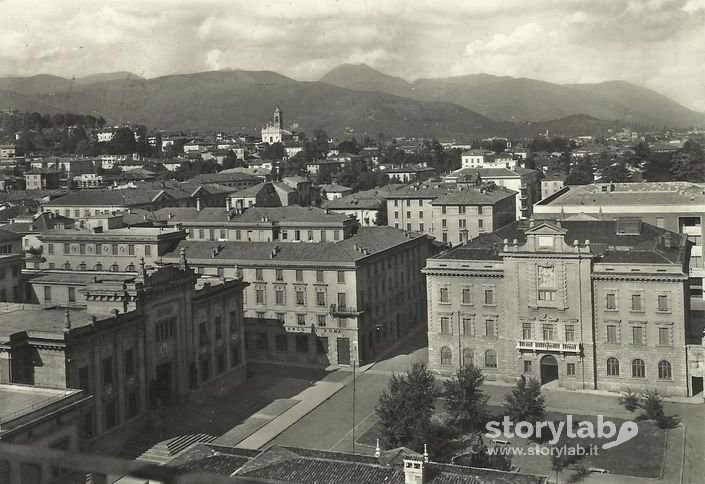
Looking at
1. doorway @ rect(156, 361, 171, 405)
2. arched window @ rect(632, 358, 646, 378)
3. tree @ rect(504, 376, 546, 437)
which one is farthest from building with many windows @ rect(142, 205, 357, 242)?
tree @ rect(504, 376, 546, 437)

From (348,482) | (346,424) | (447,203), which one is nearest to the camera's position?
(348,482)

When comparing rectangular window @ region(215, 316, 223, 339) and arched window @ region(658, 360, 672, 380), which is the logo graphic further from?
rectangular window @ region(215, 316, 223, 339)

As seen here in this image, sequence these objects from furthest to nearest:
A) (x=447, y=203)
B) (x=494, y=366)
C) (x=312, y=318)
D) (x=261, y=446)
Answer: (x=447, y=203)
(x=312, y=318)
(x=494, y=366)
(x=261, y=446)

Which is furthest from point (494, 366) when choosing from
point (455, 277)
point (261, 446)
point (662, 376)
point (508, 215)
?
point (508, 215)

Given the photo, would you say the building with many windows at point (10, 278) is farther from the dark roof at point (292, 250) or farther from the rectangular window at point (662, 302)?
the rectangular window at point (662, 302)

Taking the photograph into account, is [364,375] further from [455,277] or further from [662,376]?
[662,376]
